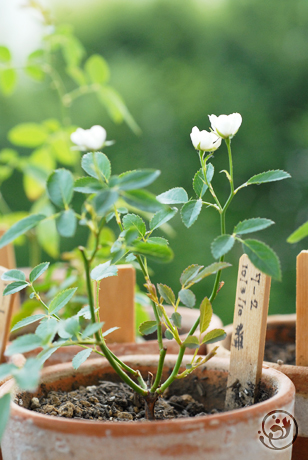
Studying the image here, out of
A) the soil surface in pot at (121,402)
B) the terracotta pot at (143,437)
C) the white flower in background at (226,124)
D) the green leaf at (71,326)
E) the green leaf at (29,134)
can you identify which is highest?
the green leaf at (29,134)

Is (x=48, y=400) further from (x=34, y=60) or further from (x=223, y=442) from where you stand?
(x=34, y=60)

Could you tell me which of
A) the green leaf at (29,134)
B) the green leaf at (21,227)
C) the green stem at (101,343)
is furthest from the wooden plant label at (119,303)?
the green leaf at (29,134)

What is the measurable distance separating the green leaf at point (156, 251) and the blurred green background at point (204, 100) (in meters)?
1.37

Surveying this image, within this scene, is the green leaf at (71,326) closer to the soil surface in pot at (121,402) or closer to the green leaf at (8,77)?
the soil surface in pot at (121,402)

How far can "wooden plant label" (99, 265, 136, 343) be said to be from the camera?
0.71m

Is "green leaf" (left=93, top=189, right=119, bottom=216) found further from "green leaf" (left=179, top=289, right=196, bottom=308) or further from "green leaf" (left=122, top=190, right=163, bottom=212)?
"green leaf" (left=179, top=289, right=196, bottom=308)

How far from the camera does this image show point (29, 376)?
13.3 inches

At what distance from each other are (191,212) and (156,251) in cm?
8

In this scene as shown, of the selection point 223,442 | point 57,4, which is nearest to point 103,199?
point 223,442

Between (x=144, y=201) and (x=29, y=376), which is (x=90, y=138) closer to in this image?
(x=144, y=201)

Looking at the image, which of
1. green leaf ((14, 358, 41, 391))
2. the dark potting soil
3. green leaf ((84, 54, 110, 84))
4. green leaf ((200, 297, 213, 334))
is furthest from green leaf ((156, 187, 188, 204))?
green leaf ((84, 54, 110, 84))

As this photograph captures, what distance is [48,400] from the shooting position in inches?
21.8

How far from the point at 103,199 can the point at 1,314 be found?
36 cm

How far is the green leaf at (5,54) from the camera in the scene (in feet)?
2.99
